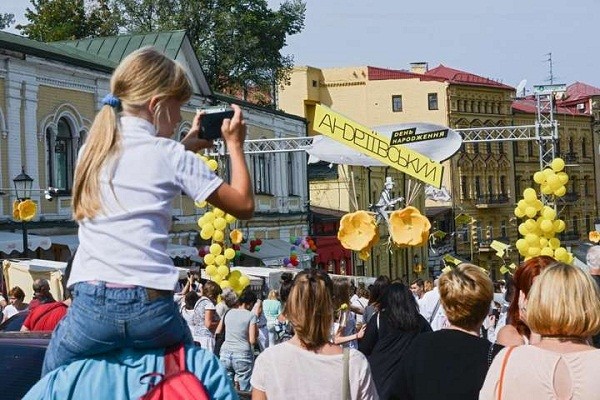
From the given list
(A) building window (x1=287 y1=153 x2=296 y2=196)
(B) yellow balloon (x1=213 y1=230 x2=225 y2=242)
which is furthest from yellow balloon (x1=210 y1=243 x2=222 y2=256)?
(A) building window (x1=287 y1=153 x2=296 y2=196)

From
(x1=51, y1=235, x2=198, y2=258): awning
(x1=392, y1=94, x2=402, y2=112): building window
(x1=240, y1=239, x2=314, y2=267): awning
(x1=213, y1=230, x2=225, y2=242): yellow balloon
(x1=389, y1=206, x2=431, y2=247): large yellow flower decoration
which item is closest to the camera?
(x1=213, y1=230, x2=225, y2=242): yellow balloon

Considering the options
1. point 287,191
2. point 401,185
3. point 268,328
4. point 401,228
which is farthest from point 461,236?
point 268,328

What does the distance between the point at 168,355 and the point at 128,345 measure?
0.45ft

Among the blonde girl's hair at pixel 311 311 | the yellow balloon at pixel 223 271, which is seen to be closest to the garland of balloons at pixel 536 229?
the yellow balloon at pixel 223 271

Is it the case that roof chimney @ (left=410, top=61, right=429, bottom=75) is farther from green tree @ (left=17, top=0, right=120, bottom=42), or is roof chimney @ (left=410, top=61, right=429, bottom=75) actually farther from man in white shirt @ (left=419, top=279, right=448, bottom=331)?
man in white shirt @ (left=419, top=279, right=448, bottom=331)

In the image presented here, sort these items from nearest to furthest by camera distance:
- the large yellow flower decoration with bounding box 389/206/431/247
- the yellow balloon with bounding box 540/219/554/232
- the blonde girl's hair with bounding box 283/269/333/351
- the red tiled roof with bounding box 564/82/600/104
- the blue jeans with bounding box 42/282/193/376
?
the blue jeans with bounding box 42/282/193/376 < the blonde girl's hair with bounding box 283/269/333/351 < the yellow balloon with bounding box 540/219/554/232 < the large yellow flower decoration with bounding box 389/206/431/247 < the red tiled roof with bounding box 564/82/600/104

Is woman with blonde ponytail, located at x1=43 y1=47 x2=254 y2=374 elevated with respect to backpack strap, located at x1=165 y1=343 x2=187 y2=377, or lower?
elevated

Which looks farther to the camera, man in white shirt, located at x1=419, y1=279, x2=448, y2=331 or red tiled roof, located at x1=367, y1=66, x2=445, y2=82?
red tiled roof, located at x1=367, y1=66, x2=445, y2=82

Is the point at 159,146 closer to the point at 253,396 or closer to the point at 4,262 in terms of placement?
the point at 253,396

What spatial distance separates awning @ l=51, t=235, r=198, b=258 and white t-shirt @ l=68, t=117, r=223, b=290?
25514mm

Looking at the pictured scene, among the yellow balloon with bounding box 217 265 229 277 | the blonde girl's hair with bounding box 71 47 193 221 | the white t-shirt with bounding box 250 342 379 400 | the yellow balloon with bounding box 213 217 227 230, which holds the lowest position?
the yellow balloon with bounding box 217 265 229 277

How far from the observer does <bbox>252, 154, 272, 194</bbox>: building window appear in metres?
46.7

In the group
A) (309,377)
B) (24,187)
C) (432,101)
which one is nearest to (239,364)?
(309,377)

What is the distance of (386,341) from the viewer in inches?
309
